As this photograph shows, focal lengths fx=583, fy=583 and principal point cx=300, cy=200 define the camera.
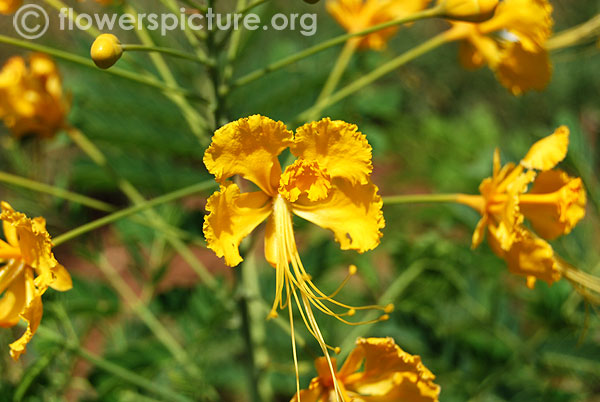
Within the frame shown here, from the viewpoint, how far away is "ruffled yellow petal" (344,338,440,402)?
1.12 metres

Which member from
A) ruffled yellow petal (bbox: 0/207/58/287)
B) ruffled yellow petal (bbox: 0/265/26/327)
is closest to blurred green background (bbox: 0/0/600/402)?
ruffled yellow petal (bbox: 0/265/26/327)

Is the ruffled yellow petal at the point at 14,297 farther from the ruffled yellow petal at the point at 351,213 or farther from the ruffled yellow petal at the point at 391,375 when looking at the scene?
the ruffled yellow petal at the point at 391,375

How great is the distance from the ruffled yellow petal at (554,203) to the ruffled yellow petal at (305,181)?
1.57ft

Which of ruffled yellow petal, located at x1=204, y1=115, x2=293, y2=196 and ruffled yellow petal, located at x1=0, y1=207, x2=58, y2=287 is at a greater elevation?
ruffled yellow petal, located at x1=204, y1=115, x2=293, y2=196

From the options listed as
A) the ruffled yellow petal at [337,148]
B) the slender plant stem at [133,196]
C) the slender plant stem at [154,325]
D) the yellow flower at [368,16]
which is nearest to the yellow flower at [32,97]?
the slender plant stem at [133,196]

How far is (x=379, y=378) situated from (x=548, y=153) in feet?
2.03

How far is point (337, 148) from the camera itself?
44.1 inches

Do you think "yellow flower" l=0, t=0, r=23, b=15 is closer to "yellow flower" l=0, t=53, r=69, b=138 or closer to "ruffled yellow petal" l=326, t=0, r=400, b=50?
"yellow flower" l=0, t=53, r=69, b=138

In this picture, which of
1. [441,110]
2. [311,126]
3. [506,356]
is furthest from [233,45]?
[441,110]

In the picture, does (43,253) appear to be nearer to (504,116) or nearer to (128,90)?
(128,90)

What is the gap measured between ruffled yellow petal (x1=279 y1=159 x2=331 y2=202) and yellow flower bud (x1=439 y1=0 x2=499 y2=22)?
0.42 metres

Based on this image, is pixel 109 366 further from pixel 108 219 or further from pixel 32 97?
pixel 32 97

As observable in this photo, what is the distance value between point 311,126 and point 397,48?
4833 millimetres

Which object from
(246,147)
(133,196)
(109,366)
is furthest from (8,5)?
(109,366)
